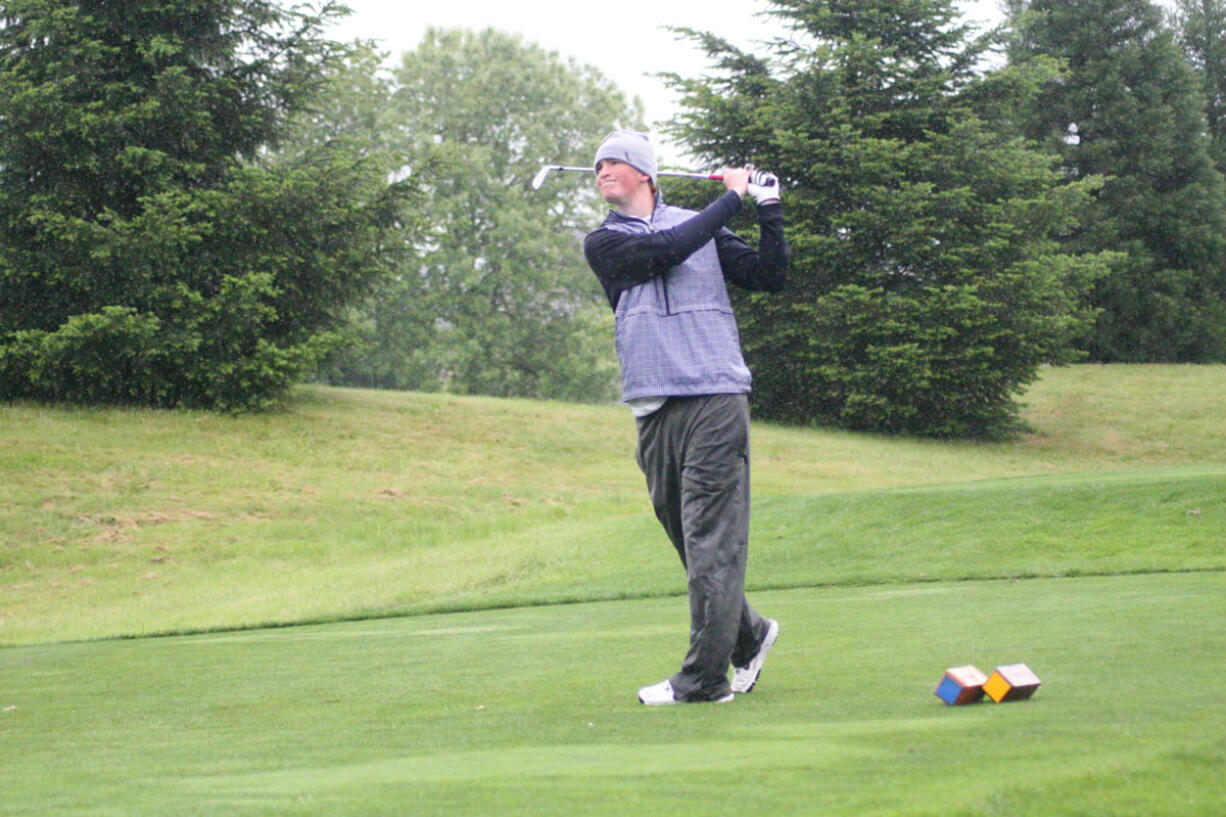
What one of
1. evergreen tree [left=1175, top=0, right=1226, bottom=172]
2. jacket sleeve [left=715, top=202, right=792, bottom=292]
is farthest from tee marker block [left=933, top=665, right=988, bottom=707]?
evergreen tree [left=1175, top=0, right=1226, bottom=172]

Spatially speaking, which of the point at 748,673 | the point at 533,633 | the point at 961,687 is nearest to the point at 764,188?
the point at 748,673

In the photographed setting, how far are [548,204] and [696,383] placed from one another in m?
47.1

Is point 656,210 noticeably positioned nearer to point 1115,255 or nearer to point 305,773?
point 305,773

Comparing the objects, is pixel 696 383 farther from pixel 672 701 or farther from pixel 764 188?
pixel 672 701

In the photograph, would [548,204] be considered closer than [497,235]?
No

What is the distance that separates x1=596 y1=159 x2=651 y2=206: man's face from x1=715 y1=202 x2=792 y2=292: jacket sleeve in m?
0.38

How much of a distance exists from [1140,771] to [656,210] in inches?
119

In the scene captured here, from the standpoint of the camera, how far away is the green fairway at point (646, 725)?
265cm

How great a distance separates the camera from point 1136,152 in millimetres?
44000

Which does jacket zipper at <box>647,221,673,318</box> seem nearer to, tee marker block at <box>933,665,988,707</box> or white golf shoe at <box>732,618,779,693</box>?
white golf shoe at <box>732,618,779,693</box>

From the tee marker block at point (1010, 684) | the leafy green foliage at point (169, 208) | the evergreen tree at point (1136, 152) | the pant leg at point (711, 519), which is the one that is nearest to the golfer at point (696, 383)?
the pant leg at point (711, 519)

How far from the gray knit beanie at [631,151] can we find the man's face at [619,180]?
0.06ft

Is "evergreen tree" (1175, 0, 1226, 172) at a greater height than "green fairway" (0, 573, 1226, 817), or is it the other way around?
"evergreen tree" (1175, 0, 1226, 172)

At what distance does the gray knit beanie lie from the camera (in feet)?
16.3
